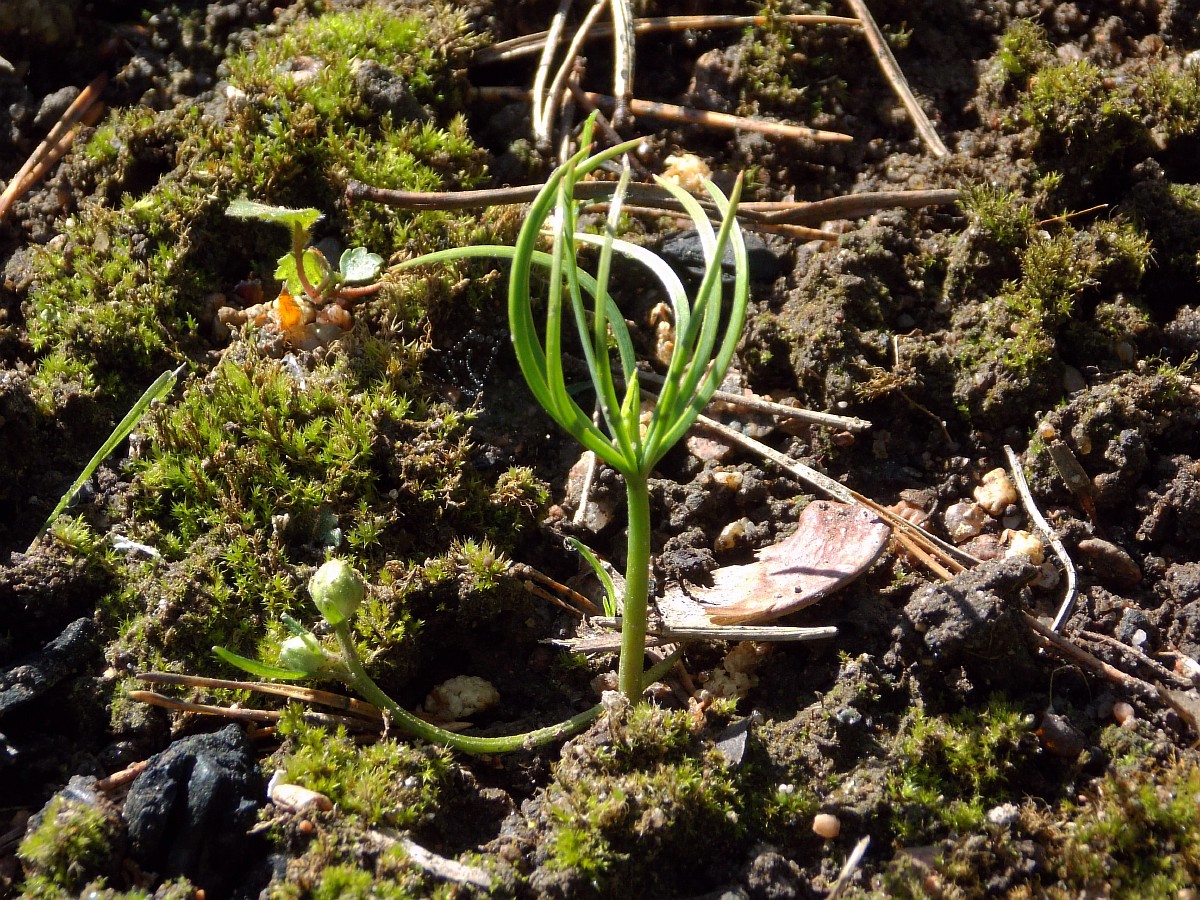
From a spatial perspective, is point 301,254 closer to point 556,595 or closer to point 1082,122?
point 556,595

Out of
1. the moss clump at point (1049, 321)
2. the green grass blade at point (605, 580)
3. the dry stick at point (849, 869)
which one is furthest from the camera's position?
the moss clump at point (1049, 321)

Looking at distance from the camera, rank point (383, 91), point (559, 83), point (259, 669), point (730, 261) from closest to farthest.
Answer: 1. point (259, 669)
2. point (730, 261)
3. point (383, 91)
4. point (559, 83)

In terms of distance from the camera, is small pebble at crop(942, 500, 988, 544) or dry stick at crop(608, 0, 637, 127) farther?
dry stick at crop(608, 0, 637, 127)

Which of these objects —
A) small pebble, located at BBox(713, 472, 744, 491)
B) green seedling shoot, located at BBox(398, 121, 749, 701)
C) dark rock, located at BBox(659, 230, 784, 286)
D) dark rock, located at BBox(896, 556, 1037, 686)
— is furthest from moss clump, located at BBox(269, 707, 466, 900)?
dark rock, located at BBox(659, 230, 784, 286)

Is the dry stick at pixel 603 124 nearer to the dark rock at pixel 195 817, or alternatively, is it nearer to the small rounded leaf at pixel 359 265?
the small rounded leaf at pixel 359 265

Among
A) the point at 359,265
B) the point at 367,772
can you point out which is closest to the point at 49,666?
the point at 367,772

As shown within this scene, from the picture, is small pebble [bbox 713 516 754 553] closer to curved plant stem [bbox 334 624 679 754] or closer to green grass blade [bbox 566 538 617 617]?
green grass blade [bbox 566 538 617 617]

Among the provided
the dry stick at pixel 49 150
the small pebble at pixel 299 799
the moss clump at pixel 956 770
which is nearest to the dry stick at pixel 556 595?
the small pebble at pixel 299 799
